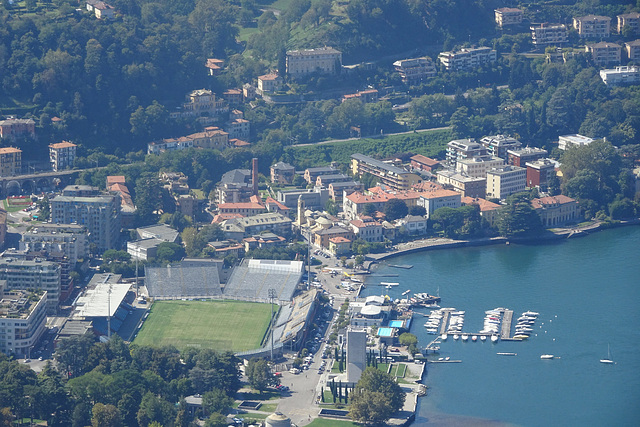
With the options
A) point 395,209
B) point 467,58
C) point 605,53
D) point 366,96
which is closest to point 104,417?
point 395,209

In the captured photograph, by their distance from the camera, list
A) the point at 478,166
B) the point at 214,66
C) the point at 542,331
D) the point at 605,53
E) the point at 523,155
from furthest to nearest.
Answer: the point at 605,53 < the point at 214,66 < the point at 523,155 < the point at 478,166 < the point at 542,331

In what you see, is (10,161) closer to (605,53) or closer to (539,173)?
(539,173)

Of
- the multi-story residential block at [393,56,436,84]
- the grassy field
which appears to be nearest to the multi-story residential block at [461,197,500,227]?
the grassy field

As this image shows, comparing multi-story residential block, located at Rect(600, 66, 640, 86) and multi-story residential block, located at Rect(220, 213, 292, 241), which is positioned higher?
multi-story residential block, located at Rect(600, 66, 640, 86)

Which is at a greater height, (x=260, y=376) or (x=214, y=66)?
(x=214, y=66)

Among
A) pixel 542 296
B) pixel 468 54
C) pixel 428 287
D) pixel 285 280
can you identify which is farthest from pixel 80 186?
pixel 468 54

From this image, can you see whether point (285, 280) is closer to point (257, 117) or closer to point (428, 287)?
point (428, 287)

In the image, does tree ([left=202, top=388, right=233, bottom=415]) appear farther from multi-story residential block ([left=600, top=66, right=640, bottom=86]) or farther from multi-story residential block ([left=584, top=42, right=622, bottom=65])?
multi-story residential block ([left=584, top=42, right=622, bottom=65])
